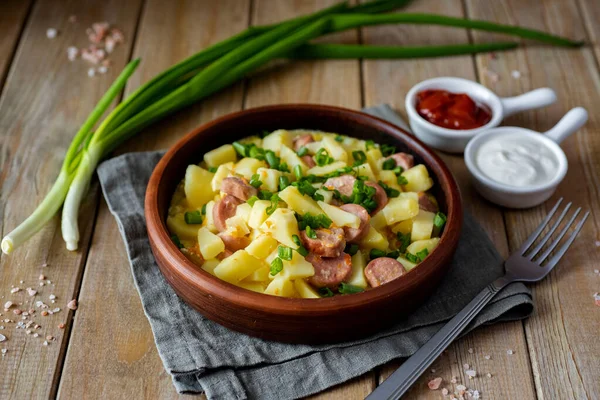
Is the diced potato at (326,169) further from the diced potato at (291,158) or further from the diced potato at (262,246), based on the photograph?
the diced potato at (262,246)

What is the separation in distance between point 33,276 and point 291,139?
3.86 ft

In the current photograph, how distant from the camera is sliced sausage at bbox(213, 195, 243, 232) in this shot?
2.64 metres

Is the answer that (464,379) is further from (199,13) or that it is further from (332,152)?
(199,13)

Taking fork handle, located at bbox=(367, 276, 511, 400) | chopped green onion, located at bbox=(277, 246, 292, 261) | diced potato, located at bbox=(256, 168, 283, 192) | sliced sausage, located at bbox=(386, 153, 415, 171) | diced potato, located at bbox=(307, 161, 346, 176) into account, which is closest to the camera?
fork handle, located at bbox=(367, 276, 511, 400)

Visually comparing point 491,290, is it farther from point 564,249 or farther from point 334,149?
point 334,149

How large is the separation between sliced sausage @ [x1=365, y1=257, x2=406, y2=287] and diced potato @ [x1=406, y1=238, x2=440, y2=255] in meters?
0.13

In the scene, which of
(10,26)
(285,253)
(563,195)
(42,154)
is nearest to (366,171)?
(285,253)

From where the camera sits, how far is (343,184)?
2764 mm

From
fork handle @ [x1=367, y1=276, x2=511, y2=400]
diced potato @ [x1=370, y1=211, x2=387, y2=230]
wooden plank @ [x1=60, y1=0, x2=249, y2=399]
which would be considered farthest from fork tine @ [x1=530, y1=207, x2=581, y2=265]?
wooden plank @ [x1=60, y1=0, x2=249, y2=399]

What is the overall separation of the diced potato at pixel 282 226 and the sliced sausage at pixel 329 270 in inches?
3.9

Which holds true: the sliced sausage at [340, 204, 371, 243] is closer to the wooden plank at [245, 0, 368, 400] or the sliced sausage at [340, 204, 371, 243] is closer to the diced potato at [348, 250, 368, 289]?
the diced potato at [348, 250, 368, 289]

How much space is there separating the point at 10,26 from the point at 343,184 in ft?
7.79

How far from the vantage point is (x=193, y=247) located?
2703mm

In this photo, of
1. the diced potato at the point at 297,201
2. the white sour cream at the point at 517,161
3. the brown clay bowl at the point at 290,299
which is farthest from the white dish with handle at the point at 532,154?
the diced potato at the point at 297,201
